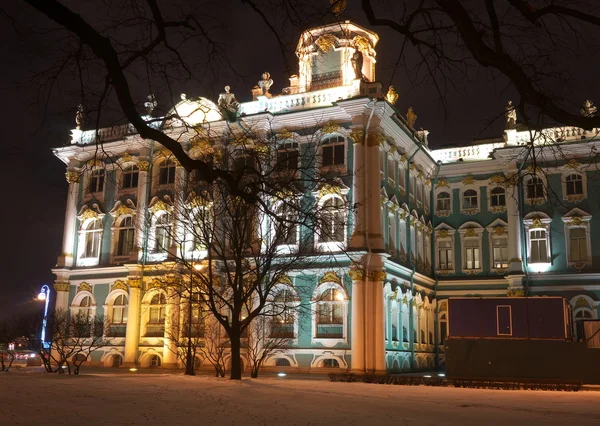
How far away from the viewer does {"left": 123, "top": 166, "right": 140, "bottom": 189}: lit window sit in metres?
41.5

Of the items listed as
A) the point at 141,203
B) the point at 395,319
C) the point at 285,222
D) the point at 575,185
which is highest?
the point at 575,185

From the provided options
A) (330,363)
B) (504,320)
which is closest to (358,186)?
(330,363)

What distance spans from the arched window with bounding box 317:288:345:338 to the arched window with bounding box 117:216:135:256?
1326cm

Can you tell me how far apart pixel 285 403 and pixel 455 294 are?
30540 millimetres

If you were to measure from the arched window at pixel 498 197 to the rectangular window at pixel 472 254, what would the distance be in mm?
2684

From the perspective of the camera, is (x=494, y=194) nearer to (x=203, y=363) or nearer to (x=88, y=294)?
(x=203, y=363)

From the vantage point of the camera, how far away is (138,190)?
1599 inches

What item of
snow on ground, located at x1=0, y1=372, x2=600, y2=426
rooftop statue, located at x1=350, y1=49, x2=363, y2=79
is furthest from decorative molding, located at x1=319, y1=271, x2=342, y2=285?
snow on ground, located at x1=0, y1=372, x2=600, y2=426

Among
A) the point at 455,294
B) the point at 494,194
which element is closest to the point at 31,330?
the point at 455,294

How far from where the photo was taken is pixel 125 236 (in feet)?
135

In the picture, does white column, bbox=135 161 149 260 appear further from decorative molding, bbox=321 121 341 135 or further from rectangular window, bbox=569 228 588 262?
rectangular window, bbox=569 228 588 262

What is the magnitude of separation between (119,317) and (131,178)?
27.6ft

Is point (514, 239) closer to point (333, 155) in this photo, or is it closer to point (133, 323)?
point (333, 155)

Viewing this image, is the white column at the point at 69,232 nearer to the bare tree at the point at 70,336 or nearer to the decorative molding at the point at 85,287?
the decorative molding at the point at 85,287
